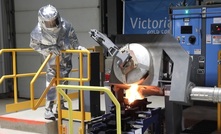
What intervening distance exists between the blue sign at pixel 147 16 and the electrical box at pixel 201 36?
2.96 m

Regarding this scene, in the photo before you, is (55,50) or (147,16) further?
(147,16)

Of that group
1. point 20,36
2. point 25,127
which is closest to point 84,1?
point 20,36

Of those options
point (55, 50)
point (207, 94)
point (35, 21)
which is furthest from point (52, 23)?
point (35, 21)

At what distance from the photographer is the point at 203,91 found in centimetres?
464

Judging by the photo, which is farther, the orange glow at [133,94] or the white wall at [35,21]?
the white wall at [35,21]

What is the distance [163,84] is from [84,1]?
6.71 metres

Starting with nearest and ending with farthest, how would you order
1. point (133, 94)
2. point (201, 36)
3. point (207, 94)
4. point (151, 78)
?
1. point (207, 94)
2. point (151, 78)
3. point (133, 94)
4. point (201, 36)

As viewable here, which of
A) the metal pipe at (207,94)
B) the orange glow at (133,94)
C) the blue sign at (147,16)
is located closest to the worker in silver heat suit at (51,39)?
the orange glow at (133,94)

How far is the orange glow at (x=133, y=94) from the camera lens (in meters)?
5.21

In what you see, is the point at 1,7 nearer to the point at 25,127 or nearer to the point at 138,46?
the point at 25,127

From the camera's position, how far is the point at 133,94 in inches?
Answer: 210

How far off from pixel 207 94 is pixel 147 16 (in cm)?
609

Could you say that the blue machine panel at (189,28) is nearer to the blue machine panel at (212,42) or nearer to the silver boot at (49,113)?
the blue machine panel at (212,42)

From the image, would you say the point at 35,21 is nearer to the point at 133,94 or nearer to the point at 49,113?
the point at 49,113
